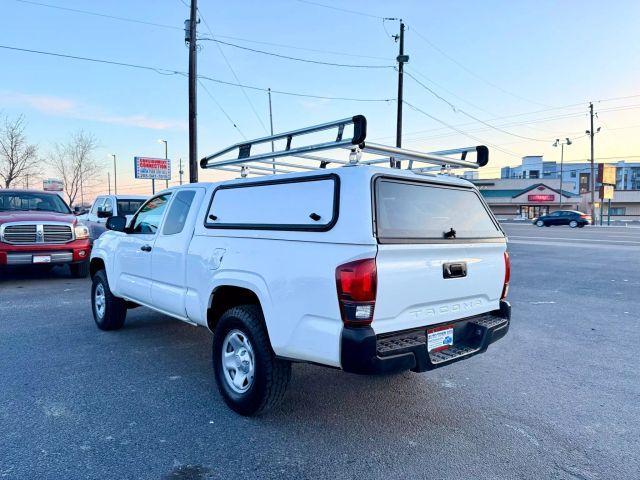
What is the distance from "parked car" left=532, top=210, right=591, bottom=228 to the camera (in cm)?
4141

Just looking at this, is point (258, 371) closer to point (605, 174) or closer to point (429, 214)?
point (429, 214)

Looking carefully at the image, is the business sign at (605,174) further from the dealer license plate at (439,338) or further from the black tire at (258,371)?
A: the black tire at (258,371)

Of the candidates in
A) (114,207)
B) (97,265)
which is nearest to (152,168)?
(114,207)

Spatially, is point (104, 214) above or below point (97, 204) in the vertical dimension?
below

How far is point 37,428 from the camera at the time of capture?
131 inches

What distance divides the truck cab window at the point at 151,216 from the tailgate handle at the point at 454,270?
3.11 metres

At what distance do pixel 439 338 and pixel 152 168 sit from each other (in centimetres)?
4013

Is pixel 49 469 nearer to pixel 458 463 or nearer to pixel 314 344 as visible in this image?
pixel 314 344

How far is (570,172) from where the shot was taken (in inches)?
3745

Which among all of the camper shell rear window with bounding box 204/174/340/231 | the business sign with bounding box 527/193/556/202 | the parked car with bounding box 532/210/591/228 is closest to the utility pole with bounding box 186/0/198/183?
the camper shell rear window with bounding box 204/174/340/231

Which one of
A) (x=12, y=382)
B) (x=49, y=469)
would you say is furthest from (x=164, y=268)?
(x=49, y=469)

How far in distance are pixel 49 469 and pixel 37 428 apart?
2.11 ft

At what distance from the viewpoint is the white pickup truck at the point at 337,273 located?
9.51 ft

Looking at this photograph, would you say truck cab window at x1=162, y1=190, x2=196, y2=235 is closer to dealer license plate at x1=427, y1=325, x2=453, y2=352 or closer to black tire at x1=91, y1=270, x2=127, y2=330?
black tire at x1=91, y1=270, x2=127, y2=330
